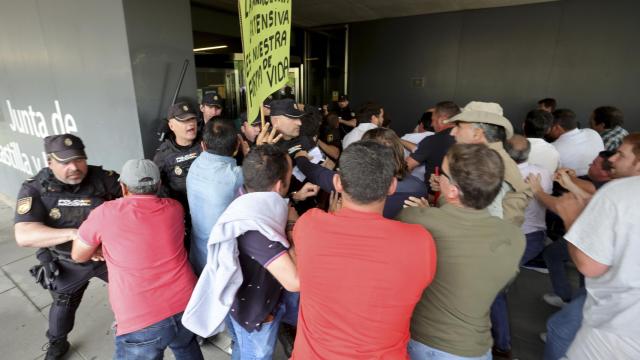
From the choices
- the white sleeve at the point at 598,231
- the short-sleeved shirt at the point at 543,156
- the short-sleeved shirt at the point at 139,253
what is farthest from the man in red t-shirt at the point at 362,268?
the short-sleeved shirt at the point at 543,156

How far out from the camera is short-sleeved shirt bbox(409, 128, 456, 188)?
2.63m

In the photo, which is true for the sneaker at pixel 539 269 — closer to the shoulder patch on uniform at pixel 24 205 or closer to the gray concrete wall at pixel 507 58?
the shoulder patch on uniform at pixel 24 205

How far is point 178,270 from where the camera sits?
1818 mm

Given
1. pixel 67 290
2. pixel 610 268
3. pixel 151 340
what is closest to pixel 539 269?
pixel 610 268

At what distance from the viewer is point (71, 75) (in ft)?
12.1

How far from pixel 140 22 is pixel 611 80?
831 centimetres

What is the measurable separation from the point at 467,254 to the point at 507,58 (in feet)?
25.3

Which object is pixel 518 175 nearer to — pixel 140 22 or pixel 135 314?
pixel 135 314

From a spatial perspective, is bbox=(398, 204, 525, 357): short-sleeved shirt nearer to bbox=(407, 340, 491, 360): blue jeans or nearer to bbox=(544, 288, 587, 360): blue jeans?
bbox=(407, 340, 491, 360): blue jeans

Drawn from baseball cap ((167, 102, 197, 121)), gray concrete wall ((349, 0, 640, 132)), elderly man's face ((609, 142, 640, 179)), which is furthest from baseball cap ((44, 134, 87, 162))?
gray concrete wall ((349, 0, 640, 132))

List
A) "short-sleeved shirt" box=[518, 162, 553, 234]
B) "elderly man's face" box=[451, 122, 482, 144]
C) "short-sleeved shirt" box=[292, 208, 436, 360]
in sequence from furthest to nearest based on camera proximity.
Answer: "short-sleeved shirt" box=[518, 162, 553, 234] → "elderly man's face" box=[451, 122, 482, 144] → "short-sleeved shirt" box=[292, 208, 436, 360]

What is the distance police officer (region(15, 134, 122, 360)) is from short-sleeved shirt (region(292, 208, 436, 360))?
5.58 feet

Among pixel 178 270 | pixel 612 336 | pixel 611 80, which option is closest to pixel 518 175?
pixel 612 336

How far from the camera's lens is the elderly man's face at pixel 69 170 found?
7.16 ft
